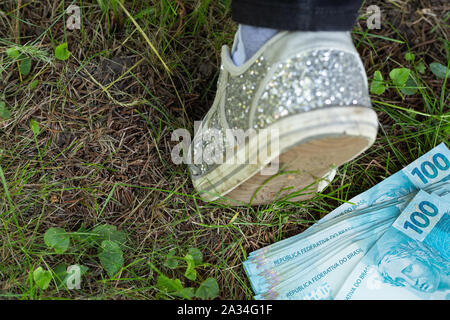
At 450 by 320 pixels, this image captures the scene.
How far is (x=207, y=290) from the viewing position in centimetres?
98

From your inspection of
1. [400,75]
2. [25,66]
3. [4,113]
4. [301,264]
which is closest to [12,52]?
[25,66]

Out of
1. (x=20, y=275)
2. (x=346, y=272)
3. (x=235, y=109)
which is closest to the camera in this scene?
(x=235, y=109)

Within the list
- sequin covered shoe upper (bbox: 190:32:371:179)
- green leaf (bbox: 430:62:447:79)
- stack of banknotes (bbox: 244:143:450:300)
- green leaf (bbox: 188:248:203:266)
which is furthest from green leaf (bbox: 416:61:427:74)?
green leaf (bbox: 188:248:203:266)

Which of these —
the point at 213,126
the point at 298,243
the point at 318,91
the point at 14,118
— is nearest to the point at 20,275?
the point at 14,118

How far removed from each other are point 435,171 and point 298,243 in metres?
0.46

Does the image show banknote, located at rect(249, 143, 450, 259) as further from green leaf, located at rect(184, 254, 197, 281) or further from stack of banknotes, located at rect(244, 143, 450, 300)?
green leaf, located at rect(184, 254, 197, 281)

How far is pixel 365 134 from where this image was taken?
26.4 inches

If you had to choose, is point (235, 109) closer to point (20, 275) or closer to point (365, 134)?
point (365, 134)

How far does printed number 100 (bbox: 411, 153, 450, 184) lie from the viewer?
111 centimetres

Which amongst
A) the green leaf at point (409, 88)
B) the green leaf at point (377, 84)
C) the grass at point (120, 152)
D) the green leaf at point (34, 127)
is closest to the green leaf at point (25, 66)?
the grass at point (120, 152)

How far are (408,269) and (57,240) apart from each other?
3.07ft

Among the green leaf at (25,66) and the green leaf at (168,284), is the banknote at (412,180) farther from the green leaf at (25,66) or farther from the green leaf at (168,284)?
the green leaf at (25,66)

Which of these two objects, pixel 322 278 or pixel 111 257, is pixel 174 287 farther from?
pixel 322 278

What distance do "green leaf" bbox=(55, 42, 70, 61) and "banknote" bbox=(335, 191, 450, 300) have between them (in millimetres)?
967
